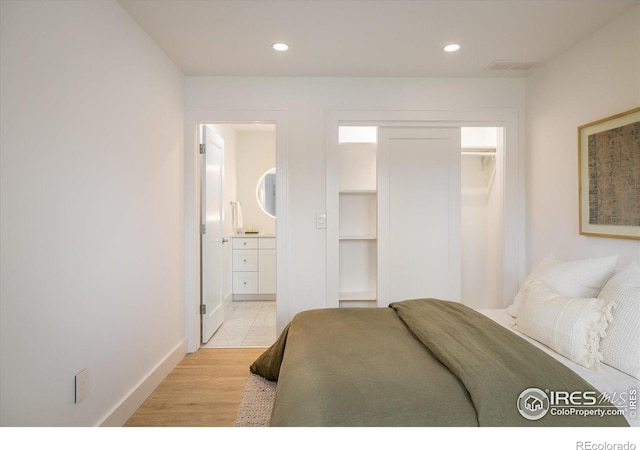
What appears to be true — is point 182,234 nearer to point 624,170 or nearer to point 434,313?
point 434,313

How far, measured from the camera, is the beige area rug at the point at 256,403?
75.6 inches

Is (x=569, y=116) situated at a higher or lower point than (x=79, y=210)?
higher

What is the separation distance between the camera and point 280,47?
2.47m

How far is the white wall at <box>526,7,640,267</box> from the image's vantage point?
6.79 ft

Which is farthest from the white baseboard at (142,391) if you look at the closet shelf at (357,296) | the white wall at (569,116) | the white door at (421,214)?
the white wall at (569,116)

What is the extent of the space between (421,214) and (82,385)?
2.73 metres

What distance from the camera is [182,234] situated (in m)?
2.96

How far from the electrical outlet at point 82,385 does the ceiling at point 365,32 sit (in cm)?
202

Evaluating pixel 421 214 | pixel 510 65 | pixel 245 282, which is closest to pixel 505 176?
pixel 421 214

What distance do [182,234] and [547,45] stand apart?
320 centimetres

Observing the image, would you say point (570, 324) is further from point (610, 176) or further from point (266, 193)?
point (266, 193)

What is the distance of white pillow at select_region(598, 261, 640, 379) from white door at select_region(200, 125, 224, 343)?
9.46 ft

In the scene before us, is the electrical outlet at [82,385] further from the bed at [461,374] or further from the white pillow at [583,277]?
the white pillow at [583,277]
